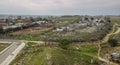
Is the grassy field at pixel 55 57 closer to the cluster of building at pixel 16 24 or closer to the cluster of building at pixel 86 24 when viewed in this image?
the cluster of building at pixel 16 24

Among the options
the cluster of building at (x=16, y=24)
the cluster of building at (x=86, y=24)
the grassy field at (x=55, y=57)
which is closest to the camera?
the grassy field at (x=55, y=57)

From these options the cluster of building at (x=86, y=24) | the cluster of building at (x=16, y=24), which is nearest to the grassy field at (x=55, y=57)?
the cluster of building at (x=16, y=24)

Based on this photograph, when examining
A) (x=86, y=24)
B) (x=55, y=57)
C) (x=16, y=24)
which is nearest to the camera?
(x=55, y=57)

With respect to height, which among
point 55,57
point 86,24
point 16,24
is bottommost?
point 86,24

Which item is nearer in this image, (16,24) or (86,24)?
(16,24)

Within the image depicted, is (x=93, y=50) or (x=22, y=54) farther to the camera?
(x=93, y=50)

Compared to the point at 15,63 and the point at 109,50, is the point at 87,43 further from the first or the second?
the point at 15,63

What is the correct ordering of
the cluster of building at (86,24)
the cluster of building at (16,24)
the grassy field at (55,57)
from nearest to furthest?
the grassy field at (55,57) → the cluster of building at (16,24) → the cluster of building at (86,24)

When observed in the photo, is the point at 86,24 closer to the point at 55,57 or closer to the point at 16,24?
the point at 16,24

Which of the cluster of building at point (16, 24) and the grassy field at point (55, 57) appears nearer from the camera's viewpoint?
the grassy field at point (55, 57)

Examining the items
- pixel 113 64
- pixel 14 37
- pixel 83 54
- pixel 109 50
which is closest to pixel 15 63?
pixel 83 54

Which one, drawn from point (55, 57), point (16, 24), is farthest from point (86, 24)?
point (55, 57)
